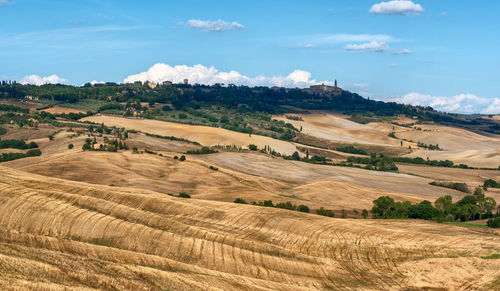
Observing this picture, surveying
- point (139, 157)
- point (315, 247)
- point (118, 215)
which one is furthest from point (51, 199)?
point (139, 157)

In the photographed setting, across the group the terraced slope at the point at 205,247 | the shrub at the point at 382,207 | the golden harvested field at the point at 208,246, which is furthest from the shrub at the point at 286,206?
the shrub at the point at 382,207

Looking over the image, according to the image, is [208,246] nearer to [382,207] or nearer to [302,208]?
[302,208]

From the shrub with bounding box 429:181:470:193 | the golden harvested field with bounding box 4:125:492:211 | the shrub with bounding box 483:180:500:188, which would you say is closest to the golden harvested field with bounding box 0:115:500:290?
the golden harvested field with bounding box 4:125:492:211

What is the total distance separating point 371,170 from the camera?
652ft

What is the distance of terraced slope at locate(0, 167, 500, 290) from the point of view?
2234 inches

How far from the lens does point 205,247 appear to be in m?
75.0

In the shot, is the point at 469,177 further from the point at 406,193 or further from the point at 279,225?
the point at 279,225

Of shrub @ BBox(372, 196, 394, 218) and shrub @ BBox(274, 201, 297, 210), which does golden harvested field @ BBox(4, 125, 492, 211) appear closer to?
shrub @ BBox(372, 196, 394, 218)

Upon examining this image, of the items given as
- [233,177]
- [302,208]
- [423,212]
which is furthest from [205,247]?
[233,177]

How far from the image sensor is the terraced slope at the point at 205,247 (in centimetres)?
5675

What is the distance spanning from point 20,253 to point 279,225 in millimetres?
44111

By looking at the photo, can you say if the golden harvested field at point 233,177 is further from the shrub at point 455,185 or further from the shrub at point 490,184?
the shrub at point 490,184

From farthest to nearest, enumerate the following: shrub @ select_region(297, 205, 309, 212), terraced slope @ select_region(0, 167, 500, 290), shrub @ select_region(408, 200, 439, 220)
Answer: shrub @ select_region(408, 200, 439, 220), shrub @ select_region(297, 205, 309, 212), terraced slope @ select_region(0, 167, 500, 290)

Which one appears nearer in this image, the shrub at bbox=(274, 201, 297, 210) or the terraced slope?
the terraced slope
